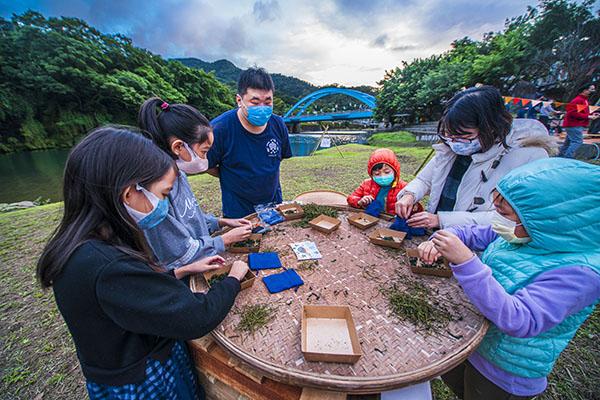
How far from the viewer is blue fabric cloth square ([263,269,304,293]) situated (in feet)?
4.28

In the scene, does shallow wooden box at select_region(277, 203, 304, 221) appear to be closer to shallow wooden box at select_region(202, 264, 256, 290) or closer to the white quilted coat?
shallow wooden box at select_region(202, 264, 256, 290)

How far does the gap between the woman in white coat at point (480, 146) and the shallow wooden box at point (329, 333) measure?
1063 mm

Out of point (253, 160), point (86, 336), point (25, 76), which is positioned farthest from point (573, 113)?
point (25, 76)

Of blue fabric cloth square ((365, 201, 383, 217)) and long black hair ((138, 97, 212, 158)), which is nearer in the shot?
long black hair ((138, 97, 212, 158))

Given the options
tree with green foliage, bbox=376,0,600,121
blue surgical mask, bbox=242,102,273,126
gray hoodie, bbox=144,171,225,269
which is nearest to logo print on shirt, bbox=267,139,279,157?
blue surgical mask, bbox=242,102,273,126

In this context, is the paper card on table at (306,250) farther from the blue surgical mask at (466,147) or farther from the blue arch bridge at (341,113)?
the blue arch bridge at (341,113)

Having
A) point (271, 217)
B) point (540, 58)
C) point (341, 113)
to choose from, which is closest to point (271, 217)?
point (271, 217)

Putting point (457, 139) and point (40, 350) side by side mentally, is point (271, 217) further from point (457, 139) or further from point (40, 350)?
point (40, 350)

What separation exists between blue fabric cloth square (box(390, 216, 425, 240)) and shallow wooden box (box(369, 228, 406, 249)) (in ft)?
0.33

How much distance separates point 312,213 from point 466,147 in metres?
1.32

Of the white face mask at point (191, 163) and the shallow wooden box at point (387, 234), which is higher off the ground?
the white face mask at point (191, 163)

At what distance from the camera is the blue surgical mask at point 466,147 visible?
5.62 feet

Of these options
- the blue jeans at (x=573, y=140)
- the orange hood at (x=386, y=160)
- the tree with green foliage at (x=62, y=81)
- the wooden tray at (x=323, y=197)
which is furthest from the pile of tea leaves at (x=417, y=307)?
the tree with green foliage at (x=62, y=81)

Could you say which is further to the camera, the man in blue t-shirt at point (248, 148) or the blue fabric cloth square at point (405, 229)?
the man in blue t-shirt at point (248, 148)
